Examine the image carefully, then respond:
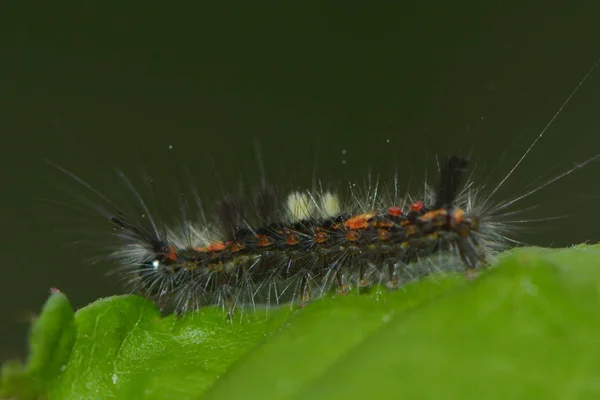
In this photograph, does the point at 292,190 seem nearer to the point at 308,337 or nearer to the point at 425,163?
the point at 425,163

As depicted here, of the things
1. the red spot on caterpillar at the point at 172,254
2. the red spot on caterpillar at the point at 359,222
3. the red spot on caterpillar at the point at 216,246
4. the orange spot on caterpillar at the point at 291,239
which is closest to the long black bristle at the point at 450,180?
the red spot on caterpillar at the point at 359,222

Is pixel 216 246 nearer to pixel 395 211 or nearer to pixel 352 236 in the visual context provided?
pixel 352 236

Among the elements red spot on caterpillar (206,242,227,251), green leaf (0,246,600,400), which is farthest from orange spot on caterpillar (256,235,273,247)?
green leaf (0,246,600,400)

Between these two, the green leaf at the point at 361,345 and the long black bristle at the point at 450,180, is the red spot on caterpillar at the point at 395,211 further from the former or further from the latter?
the green leaf at the point at 361,345

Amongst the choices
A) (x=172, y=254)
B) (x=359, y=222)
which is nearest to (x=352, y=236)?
(x=359, y=222)

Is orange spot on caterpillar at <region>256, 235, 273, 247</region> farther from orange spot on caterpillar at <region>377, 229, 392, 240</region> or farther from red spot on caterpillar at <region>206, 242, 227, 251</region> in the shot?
orange spot on caterpillar at <region>377, 229, 392, 240</region>

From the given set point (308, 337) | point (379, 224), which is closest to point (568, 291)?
point (308, 337)
